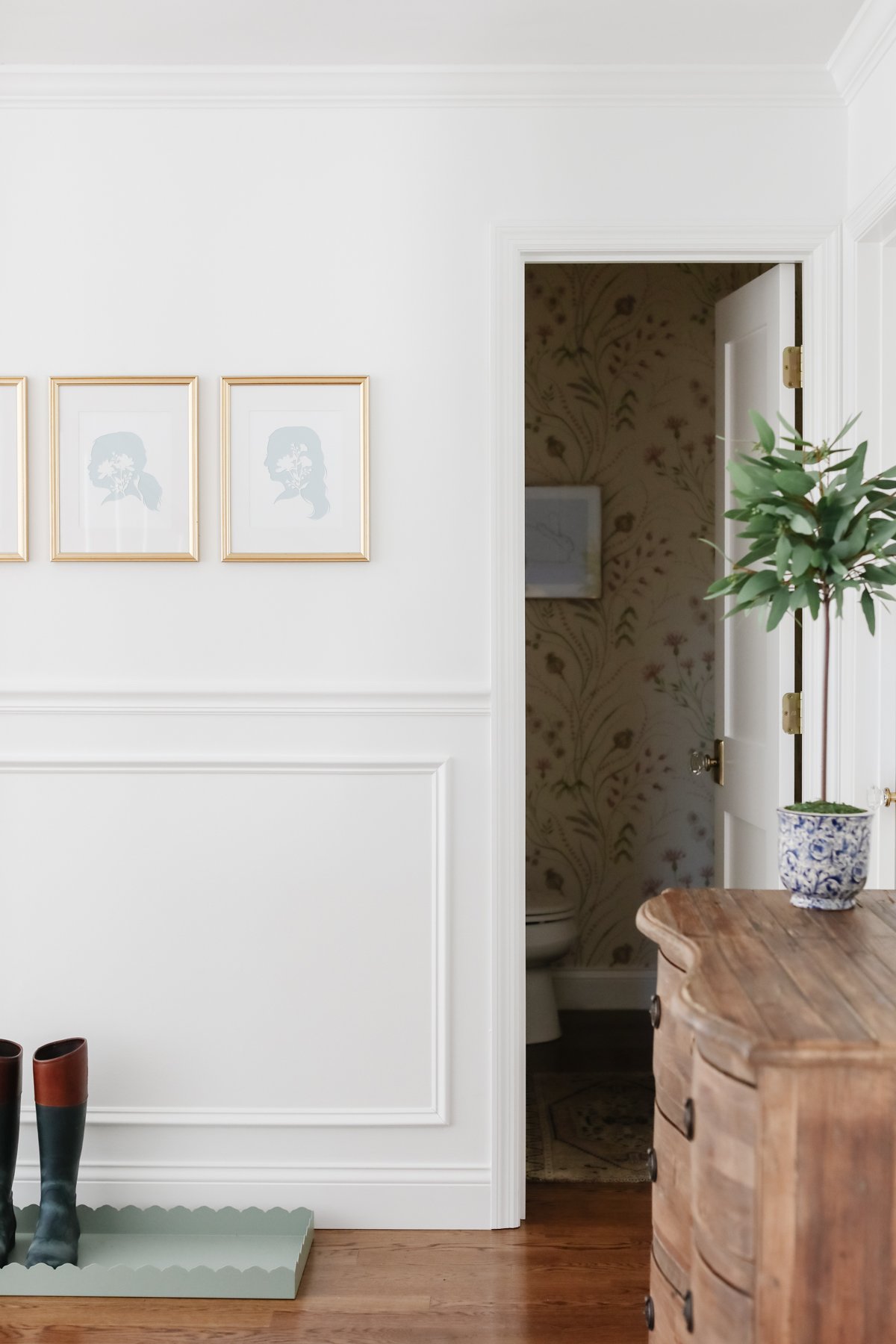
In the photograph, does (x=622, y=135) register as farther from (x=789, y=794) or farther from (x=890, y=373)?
(x=789, y=794)

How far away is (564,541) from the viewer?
3646 mm

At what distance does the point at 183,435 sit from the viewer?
8.09 ft

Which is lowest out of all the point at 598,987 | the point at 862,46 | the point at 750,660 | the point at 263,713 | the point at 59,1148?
the point at 598,987

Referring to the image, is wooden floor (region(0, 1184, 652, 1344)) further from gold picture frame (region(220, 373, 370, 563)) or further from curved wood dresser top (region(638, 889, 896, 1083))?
gold picture frame (region(220, 373, 370, 563))

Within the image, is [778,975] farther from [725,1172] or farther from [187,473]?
[187,473]

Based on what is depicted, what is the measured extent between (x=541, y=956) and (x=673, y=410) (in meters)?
1.80

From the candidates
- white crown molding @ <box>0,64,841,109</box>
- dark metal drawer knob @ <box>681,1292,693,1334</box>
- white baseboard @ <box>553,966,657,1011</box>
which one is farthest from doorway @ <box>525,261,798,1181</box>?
dark metal drawer knob @ <box>681,1292,693,1334</box>

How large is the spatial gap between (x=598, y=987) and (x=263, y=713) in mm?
1824

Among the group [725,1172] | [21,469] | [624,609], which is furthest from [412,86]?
[725,1172]

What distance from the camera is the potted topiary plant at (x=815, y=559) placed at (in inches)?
63.1

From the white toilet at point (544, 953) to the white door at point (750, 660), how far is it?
55 centimetres

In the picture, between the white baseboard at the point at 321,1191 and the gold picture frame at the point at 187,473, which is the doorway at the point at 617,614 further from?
the gold picture frame at the point at 187,473

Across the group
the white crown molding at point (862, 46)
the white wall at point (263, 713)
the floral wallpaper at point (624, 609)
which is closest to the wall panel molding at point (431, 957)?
the white wall at point (263, 713)

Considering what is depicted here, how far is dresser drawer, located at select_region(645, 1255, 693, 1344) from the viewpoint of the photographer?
4.78ft
